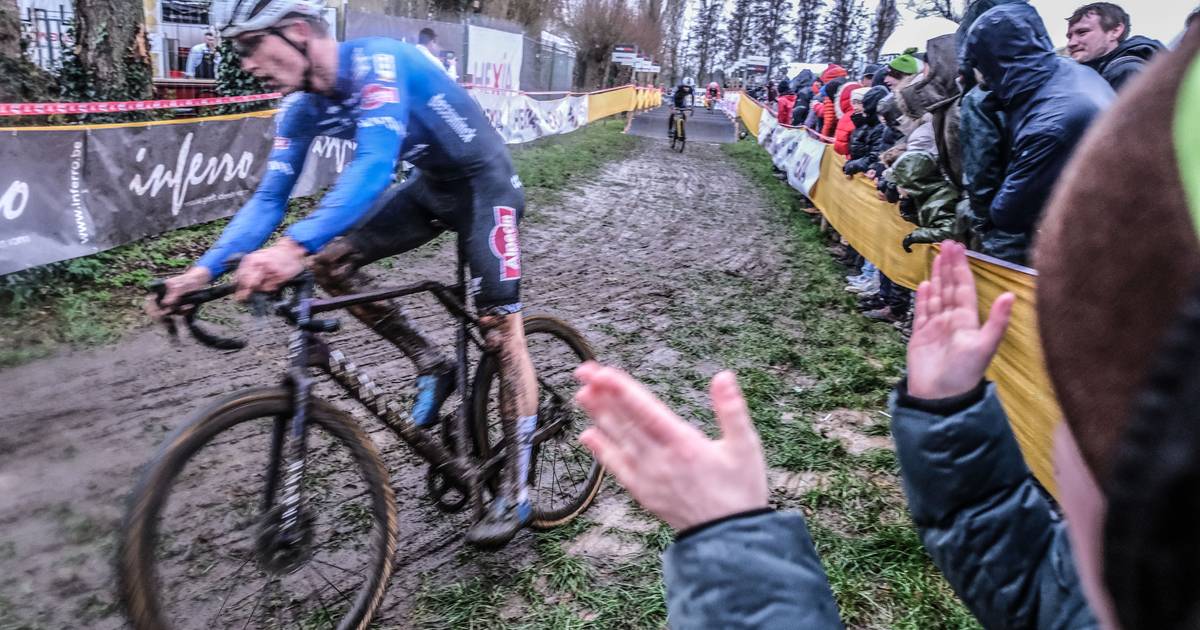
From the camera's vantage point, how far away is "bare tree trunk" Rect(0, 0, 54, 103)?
6566 millimetres

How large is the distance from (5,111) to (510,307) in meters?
5.12

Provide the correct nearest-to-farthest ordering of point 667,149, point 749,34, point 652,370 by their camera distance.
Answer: point 652,370, point 667,149, point 749,34

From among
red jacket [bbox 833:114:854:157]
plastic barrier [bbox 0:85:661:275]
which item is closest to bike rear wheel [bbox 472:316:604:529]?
plastic barrier [bbox 0:85:661:275]

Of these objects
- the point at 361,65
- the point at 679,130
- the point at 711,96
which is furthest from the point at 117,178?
the point at 711,96

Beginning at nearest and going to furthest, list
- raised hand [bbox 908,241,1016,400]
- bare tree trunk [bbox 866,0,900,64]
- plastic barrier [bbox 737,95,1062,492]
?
raised hand [bbox 908,241,1016,400] → plastic barrier [bbox 737,95,1062,492] → bare tree trunk [bbox 866,0,900,64]

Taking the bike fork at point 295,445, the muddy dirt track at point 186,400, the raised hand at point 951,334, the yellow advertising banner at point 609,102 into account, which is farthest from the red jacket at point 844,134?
the yellow advertising banner at point 609,102

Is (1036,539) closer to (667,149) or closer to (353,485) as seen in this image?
(353,485)

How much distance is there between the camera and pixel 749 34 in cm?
9169

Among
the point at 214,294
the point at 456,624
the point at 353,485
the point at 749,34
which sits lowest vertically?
the point at 456,624

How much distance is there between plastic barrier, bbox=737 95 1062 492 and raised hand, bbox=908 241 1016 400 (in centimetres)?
13

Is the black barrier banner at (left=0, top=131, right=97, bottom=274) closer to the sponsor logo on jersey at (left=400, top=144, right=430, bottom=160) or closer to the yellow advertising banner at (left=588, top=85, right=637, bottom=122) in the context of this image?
the sponsor logo on jersey at (left=400, top=144, right=430, bottom=160)

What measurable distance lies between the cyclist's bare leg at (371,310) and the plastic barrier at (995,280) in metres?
2.20

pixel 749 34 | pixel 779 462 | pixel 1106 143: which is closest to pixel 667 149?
pixel 779 462

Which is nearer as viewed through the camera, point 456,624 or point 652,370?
point 456,624
